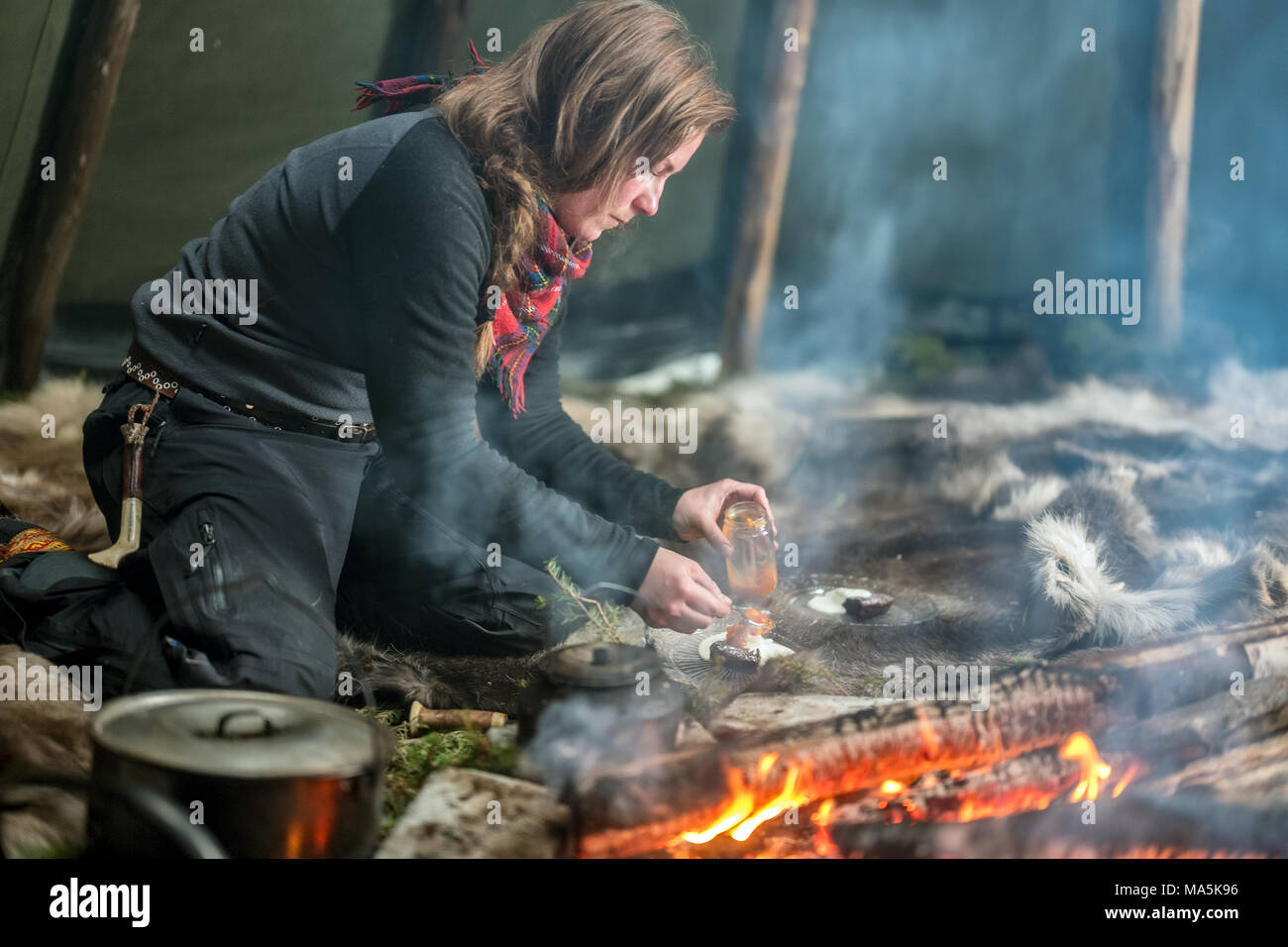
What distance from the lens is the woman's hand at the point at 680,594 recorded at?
7.38 feet

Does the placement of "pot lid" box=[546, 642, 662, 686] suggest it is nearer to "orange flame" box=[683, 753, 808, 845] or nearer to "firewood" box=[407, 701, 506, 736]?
"orange flame" box=[683, 753, 808, 845]

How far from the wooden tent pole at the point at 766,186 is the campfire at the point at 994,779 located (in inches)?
115

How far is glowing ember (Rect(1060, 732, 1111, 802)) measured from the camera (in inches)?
85.4

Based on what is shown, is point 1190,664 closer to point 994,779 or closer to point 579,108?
point 994,779

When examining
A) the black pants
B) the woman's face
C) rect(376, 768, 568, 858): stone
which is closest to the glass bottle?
the black pants

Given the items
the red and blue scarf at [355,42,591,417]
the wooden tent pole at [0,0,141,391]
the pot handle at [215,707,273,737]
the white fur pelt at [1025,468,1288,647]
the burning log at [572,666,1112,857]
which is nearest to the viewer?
the pot handle at [215,707,273,737]

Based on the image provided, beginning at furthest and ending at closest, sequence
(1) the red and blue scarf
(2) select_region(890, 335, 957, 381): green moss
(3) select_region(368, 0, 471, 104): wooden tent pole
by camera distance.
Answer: (2) select_region(890, 335, 957, 381): green moss, (3) select_region(368, 0, 471, 104): wooden tent pole, (1) the red and blue scarf

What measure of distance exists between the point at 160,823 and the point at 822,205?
426cm

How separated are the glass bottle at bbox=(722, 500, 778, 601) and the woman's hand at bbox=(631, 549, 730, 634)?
1.28ft

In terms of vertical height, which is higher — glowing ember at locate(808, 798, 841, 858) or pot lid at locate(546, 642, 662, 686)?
pot lid at locate(546, 642, 662, 686)

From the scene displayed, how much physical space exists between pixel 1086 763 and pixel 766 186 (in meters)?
3.32

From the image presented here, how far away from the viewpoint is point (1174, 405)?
4.55 meters
